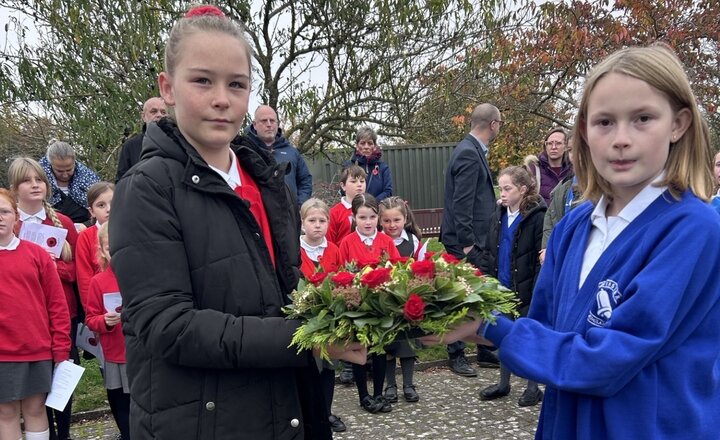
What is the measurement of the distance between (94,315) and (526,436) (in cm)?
356

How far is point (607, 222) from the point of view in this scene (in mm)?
1844

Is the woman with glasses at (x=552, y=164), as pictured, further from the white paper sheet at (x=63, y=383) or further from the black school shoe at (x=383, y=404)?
the white paper sheet at (x=63, y=383)

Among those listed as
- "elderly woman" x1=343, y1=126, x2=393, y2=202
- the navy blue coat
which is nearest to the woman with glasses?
"elderly woman" x1=343, y1=126, x2=393, y2=202

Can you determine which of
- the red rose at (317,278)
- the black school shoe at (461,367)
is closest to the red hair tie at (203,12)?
the red rose at (317,278)

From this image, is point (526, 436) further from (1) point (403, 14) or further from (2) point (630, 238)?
(1) point (403, 14)

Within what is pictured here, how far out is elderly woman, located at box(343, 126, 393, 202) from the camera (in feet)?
24.0

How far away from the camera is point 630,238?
5.55 feet

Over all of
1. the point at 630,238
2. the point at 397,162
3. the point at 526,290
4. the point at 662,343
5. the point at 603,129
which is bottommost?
the point at 526,290

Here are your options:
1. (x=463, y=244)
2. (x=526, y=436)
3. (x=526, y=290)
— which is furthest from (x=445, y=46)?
(x=526, y=436)

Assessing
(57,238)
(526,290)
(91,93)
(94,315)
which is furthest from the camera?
(91,93)

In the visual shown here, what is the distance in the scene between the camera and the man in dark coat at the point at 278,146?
21.8ft

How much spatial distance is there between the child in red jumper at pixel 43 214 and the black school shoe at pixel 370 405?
2518 mm

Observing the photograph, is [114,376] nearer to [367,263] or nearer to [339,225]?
[339,225]

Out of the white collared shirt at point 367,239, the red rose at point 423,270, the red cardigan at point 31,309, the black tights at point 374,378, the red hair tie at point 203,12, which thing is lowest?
the black tights at point 374,378
